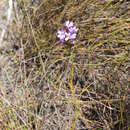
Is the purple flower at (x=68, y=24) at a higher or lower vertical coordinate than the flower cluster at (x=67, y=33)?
higher

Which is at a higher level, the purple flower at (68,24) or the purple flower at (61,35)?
the purple flower at (68,24)

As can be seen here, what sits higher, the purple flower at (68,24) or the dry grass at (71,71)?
the purple flower at (68,24)

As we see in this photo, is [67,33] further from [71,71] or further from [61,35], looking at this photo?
[71,71]

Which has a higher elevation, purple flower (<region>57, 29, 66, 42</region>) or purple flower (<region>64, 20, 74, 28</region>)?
Result: purple flower (<region>64, 20, 74, 28</region>)

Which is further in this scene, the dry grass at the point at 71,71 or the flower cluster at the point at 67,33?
the flower cluster at the point at 67,33

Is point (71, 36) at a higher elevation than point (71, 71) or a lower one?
higher

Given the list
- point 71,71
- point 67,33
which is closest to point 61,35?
point 67,33
